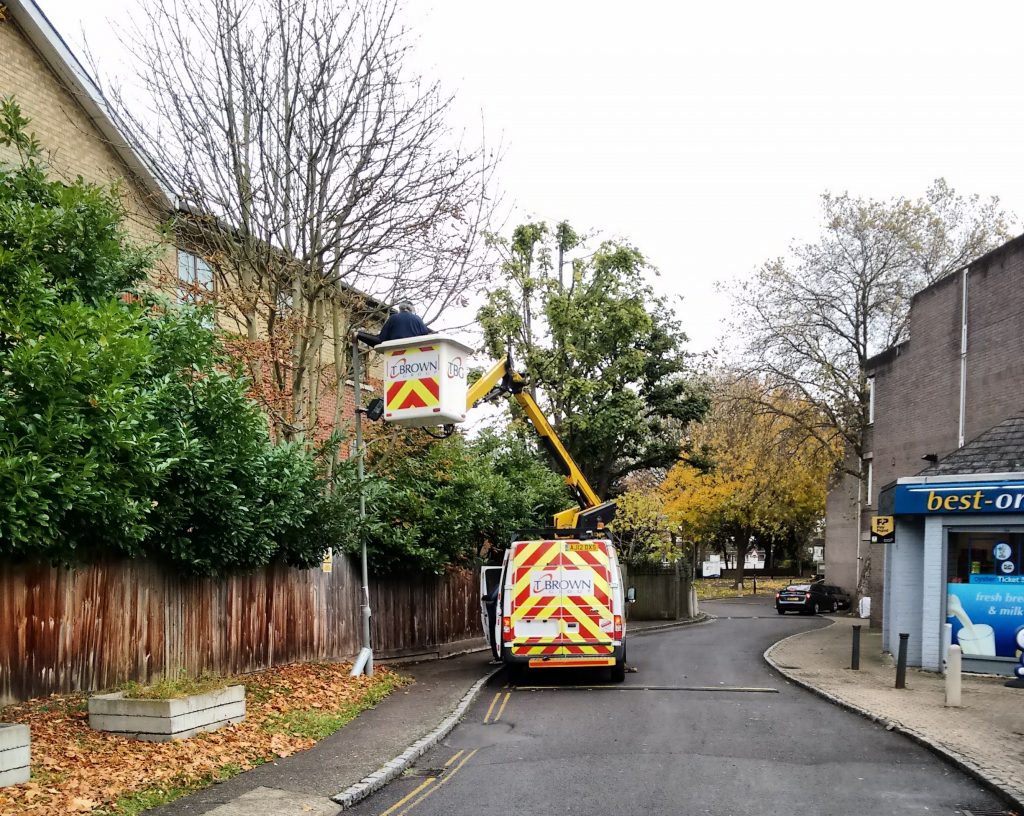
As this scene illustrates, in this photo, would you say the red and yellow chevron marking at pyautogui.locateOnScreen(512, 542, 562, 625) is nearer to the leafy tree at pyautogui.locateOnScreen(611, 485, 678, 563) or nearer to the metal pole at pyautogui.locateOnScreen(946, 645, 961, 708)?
the metal pole at pyautogui.locateOnScreen(946, 645, 961, 708)

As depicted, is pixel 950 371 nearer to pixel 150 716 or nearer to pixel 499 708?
pixel 499 708

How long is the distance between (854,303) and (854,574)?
55.7 ft

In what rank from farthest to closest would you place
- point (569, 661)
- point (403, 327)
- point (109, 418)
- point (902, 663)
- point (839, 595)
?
point (839, 595) → point (569, 661) → point (902, 663) → point (403, 327) → point (109, 418)

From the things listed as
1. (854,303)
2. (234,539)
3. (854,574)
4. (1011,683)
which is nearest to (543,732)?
(234,539)

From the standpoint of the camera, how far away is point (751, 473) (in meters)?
39.6

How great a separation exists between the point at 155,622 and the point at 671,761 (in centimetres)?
630

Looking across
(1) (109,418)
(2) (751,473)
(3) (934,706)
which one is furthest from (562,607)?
(2) (751,473)

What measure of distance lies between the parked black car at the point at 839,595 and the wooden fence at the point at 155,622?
30.5 meters

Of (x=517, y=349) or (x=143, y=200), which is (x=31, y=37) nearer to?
(x=143, y=200)

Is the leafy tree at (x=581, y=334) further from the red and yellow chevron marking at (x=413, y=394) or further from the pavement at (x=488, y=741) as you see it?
the red and yellow chevron marking at (x=413, y=394)

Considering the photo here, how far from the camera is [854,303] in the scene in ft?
117

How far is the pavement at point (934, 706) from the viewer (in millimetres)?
9509

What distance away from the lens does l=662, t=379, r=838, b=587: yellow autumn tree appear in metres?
35.3

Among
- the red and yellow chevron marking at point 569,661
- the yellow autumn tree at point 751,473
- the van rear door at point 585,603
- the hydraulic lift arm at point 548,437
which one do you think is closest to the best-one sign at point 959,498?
the hydraulic lift arm at point 548,437
